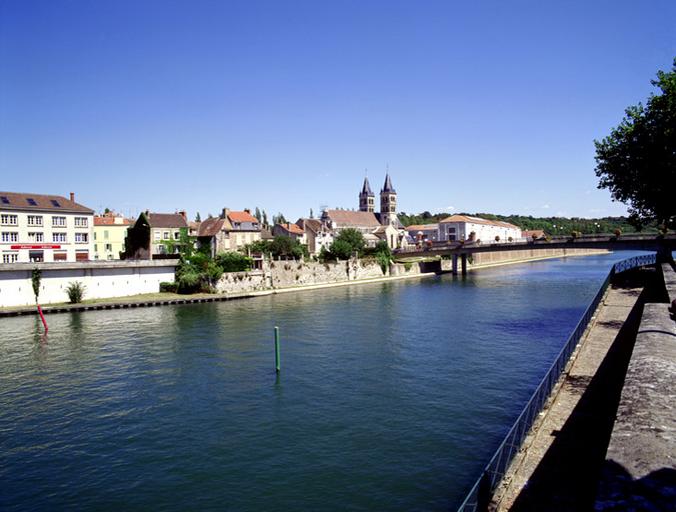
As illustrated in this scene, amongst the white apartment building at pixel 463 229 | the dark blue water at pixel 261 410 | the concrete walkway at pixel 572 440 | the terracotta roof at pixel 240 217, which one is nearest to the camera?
the concrete walkway at pixel 572 440

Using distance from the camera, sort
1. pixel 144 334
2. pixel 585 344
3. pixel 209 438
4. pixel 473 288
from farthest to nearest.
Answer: pixel 473 288
pixel 144 334
pixel 585 344
pixel 209 438

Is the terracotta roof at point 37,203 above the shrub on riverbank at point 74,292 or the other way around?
above

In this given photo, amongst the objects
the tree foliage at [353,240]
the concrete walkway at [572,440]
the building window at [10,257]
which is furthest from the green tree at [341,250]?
the concrete walkway at [572,440]

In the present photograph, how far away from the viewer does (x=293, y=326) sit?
145ft

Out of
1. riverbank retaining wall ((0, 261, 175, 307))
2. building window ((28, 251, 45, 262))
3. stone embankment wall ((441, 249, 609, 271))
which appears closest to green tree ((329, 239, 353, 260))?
stone embankment wall ((441, 249, 609, 271))

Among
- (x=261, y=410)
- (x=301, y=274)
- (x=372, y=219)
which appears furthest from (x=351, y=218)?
(x=261, y=410)

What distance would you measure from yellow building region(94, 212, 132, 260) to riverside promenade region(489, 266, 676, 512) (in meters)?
78.8

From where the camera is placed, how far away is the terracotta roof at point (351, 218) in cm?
13188

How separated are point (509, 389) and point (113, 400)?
20.3m

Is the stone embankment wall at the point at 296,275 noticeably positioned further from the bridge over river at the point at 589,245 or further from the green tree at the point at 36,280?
the green tree at the point at 36,280

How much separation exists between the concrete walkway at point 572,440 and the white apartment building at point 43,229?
209ft

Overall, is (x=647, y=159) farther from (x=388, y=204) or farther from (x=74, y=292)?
(x=388, y=204)

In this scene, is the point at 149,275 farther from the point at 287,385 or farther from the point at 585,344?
the point at 585,344

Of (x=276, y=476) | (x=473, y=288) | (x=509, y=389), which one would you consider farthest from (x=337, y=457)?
(x=473, y=288)
